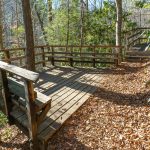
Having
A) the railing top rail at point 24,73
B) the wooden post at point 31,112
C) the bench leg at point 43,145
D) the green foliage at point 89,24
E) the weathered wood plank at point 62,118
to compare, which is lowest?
the bench leg at point 43,145

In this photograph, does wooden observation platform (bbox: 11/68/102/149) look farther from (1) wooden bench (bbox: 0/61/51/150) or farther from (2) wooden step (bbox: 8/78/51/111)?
(2) wooden step (bbox: 8/78/51/111)

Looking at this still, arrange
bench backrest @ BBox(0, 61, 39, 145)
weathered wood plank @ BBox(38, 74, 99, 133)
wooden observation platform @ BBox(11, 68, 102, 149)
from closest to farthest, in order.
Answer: bench backrest @ BBox(0, 61, 39, 145) < wooden observation platform @ BBox(11, 68, 102, 149) < weathered wood plank @ BBox(38, 74, 99, 133)

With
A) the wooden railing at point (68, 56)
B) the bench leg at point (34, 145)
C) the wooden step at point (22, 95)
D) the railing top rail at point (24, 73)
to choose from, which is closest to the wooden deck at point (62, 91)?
the bench leg at point (34, 145)

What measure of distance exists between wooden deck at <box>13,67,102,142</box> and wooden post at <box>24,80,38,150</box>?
0.17 metres

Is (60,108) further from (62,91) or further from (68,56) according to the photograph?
(68,56)

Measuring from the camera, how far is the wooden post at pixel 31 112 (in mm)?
4455

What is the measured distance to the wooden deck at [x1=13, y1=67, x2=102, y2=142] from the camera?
214 inches

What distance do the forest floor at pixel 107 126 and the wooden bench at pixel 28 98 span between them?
1.81 feet

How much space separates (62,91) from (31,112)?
337cm

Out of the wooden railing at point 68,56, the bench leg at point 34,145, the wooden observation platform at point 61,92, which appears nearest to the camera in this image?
the bench leg at point 34,145

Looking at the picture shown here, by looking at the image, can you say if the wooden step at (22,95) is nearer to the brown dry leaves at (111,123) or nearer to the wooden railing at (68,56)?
the brown dry leaves at (111,123)

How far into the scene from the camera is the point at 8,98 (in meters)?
5.66

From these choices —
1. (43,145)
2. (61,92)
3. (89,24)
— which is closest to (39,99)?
(43,145)

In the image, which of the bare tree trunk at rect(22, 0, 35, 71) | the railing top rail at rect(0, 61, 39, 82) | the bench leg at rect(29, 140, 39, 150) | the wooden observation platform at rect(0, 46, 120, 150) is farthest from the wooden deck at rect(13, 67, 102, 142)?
the railing top rail at rect(0, 61, 39, 82)
